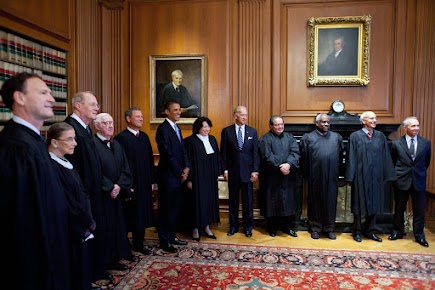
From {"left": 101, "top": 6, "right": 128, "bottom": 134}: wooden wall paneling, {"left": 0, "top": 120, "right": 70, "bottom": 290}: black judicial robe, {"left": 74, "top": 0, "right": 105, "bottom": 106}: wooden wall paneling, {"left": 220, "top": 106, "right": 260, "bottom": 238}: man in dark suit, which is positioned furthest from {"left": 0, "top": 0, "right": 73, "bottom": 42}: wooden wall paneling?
{"left": 220, "top": 106, "right": 260, "bottom": 238}: man in dark suit

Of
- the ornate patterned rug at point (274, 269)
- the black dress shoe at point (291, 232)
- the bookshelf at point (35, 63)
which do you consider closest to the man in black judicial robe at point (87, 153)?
the ornate patterned rug at point (274, 269)

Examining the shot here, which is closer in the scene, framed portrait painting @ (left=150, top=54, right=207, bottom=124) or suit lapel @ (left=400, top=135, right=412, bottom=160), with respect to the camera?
suit lapel @ (left=400, top=135, right=412, bottom=160)

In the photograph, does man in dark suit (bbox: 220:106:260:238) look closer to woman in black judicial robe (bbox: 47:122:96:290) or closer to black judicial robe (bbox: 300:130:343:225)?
black judicial robe (bbox: 300:130:343:225)

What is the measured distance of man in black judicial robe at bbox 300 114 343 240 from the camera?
14.7 ft

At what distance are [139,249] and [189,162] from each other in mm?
1218

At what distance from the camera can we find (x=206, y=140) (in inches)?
177

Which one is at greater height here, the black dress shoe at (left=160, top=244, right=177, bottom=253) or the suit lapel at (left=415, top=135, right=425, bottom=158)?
the suit lapel at (left=415, top=135, right=425, bottom=158)

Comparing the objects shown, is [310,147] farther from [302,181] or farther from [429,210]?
[429,210]

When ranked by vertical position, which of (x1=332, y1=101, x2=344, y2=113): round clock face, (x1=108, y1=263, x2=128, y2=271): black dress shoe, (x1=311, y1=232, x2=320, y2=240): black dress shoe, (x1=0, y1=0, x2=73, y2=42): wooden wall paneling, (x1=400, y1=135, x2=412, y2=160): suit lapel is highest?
(x1=0, y1=0, x2=73, y2=42): wooden wall paneling

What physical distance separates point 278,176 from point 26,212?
134 inches

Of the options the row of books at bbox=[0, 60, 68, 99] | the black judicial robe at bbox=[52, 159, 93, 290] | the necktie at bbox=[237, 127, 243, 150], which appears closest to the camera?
the black judicial robe at bbox=[52, 159, 93, 290]

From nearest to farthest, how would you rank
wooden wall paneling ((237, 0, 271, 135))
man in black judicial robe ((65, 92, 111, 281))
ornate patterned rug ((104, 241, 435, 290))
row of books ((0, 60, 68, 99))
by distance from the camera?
man in black judicial robe ((65, 92, 111, 281)), ornate patterned rug ((104, 241, 435, 290)), row of books ((0, 60, 68, 99)), wooden wall paneling ((237, 0, 271, 135))

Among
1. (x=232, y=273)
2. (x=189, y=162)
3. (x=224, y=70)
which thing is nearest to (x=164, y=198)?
(x=189, y=162)

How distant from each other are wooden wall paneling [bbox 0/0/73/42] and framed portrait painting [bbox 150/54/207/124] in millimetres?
1496
